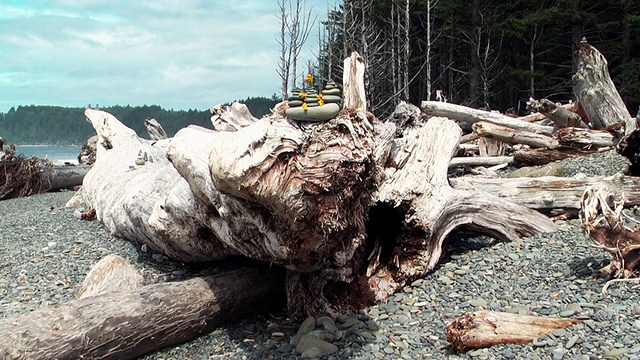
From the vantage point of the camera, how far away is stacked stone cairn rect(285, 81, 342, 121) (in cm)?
355

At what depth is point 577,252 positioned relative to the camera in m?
4.84

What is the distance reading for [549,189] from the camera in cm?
618

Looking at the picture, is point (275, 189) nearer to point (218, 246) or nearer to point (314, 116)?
point (314, 116)

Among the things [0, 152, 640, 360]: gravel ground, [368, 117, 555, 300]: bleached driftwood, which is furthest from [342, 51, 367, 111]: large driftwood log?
[0, 152, 640, 360]: gravel ground

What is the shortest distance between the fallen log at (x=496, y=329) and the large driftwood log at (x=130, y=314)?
185 cm

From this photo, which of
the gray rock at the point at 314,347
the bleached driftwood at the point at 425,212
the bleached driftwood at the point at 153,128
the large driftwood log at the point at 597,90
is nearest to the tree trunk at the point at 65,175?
the bleached driftwood at the point at 153,128

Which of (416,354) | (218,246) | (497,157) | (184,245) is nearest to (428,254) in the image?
(416,354)

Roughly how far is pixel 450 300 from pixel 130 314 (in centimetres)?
245

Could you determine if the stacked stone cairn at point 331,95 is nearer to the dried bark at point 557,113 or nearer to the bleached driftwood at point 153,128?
the dried bark at point 557,113

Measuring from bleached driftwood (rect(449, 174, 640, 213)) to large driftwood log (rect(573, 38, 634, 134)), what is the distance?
13.4 feet

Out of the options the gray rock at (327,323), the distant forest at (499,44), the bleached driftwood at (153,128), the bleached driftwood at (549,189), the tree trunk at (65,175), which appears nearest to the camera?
the gray rock at (327,323)

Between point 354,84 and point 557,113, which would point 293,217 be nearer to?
point 354,84

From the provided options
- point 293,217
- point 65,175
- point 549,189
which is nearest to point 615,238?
point 549,189

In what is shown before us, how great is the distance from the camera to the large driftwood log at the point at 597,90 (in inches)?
388
